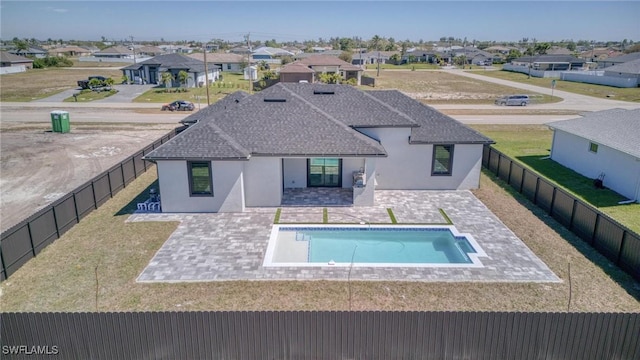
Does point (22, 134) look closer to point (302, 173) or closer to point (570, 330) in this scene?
point (302, 173)

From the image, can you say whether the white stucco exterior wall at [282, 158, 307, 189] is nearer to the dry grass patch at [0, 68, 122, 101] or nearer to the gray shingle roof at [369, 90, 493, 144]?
the gray shingle roof at [369, 90, 493, 144]

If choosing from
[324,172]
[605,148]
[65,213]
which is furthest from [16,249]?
[605,148]

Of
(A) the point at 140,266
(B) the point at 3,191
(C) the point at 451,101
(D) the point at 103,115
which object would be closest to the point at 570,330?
(A) the point at 140,266

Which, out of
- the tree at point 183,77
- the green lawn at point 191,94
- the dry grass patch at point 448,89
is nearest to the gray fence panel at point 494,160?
the dry grass patch at point 448,89

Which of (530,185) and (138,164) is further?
(138,164)

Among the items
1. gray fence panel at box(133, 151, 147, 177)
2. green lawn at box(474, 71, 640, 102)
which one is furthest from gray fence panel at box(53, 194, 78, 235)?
green lawn at box(474, 71, 640, 102)

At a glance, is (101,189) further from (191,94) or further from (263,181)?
(191,94)
